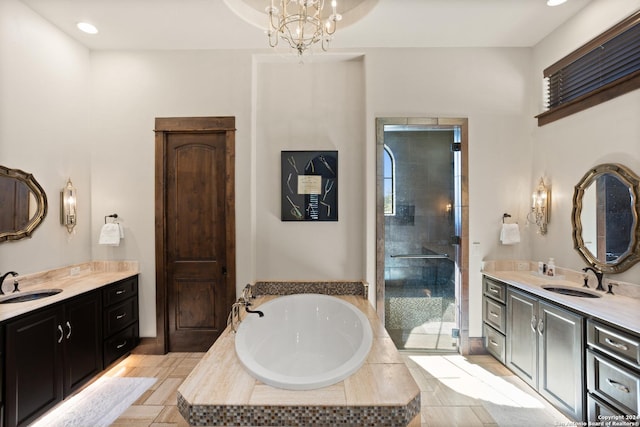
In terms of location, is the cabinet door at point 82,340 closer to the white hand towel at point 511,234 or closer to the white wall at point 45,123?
the white wall at point 45,123

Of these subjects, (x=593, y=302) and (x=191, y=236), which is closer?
(x=593, y=302)

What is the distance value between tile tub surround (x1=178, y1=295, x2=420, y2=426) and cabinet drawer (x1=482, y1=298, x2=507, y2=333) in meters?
1.65

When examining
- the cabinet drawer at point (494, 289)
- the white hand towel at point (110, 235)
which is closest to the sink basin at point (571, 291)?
the cabinet drawer at point (494, 289)

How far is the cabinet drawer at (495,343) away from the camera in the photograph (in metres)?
2.50

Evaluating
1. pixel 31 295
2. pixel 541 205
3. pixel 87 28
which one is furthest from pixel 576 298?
pixel 87 28

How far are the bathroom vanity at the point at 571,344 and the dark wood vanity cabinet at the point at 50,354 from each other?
348 centimetres

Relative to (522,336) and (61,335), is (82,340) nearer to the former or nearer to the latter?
(61,335)

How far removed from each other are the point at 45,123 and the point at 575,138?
14.8 feet

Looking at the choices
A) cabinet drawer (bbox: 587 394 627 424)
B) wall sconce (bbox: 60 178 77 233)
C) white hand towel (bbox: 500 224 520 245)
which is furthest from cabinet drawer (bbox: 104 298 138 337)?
white hand towel (bbox: 500 224 520 245)

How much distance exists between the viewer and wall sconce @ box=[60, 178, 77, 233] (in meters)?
2.53

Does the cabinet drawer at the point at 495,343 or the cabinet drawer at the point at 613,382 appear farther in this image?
the cabinet drawer at the point at 495,343

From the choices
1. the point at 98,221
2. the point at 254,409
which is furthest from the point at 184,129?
the point at 254,409

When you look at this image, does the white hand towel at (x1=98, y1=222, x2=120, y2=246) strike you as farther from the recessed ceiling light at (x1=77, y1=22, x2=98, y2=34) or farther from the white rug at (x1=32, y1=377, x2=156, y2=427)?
the recessed ceiling light at (x1=77, y1=22, x2=98, y2=34)

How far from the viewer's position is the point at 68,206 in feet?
8.36
